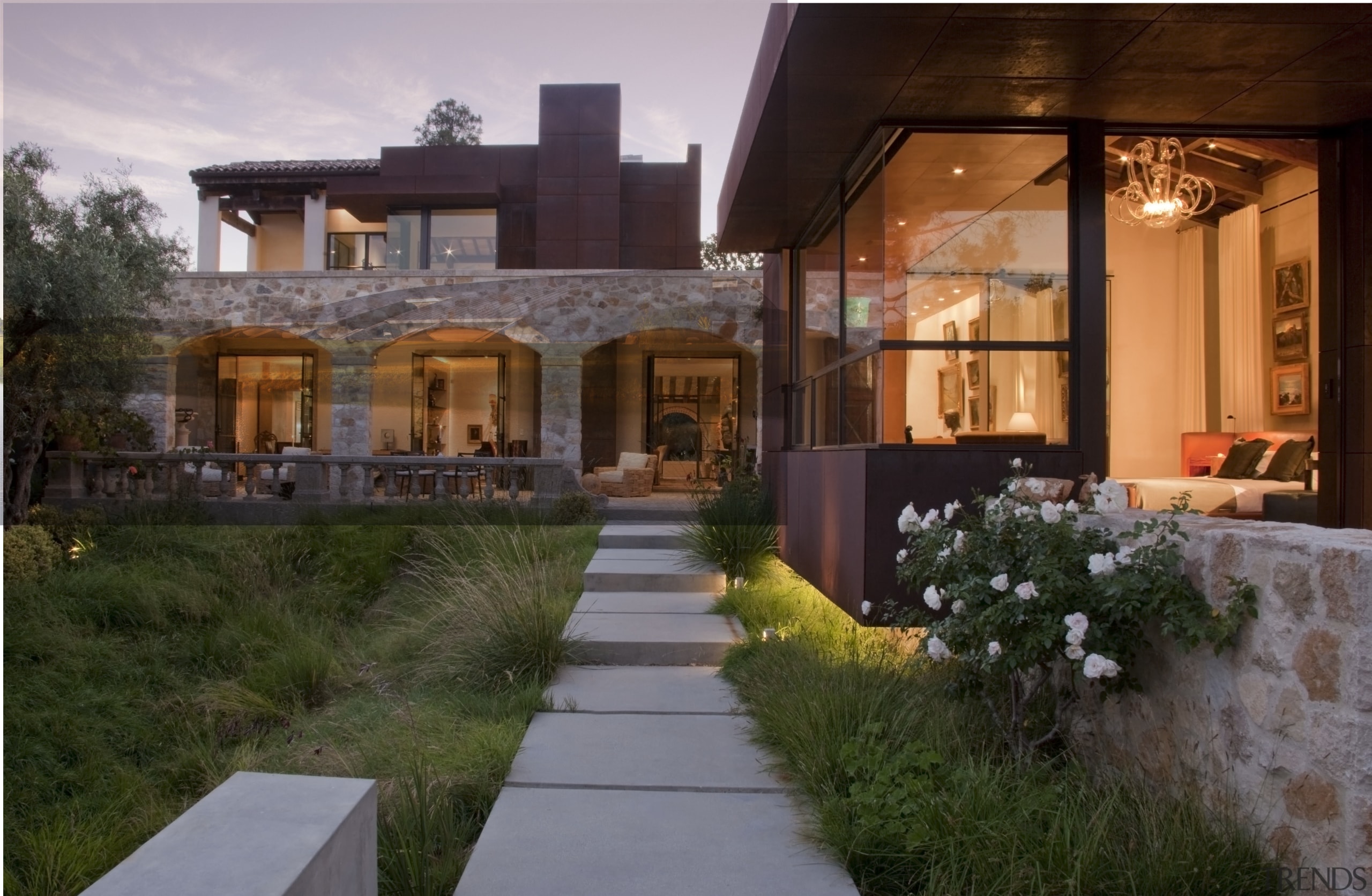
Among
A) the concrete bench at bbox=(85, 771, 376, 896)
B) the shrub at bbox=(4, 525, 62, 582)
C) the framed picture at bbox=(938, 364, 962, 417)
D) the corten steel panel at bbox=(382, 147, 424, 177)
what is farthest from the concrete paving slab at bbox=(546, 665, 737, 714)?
the corten steel panel at bbox=(382, 147, 424, 177)

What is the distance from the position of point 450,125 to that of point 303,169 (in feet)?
36.5

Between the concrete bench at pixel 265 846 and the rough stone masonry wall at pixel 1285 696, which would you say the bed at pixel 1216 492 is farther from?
the concrete bench at pixel 265 846

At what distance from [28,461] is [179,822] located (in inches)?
319

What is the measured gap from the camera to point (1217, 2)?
3.41 metres

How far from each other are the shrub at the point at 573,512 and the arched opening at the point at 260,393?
298 inches

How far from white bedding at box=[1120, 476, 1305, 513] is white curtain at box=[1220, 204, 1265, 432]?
1.13 metres

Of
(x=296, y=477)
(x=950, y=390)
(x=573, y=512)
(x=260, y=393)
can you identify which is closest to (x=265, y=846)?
(x=950, y=390)

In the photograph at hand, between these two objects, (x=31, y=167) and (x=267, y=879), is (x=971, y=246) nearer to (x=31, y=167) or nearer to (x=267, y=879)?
(x=267, y=879)

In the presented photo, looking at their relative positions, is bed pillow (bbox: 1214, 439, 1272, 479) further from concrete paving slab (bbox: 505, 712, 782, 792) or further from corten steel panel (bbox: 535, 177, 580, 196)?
corten steel panel (bbox: 535, 177, 580, 196)

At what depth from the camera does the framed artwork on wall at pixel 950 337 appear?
4.48 m

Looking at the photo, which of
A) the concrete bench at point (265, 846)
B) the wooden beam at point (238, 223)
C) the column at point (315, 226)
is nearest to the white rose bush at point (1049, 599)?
the concrete bench at point (265, 846)

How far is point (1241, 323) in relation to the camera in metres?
6.61

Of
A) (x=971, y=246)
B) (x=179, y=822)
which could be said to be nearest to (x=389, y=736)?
(x=179, y=822)

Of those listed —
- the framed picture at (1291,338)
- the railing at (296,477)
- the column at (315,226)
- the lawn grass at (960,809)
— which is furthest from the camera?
the column at (315,226)
